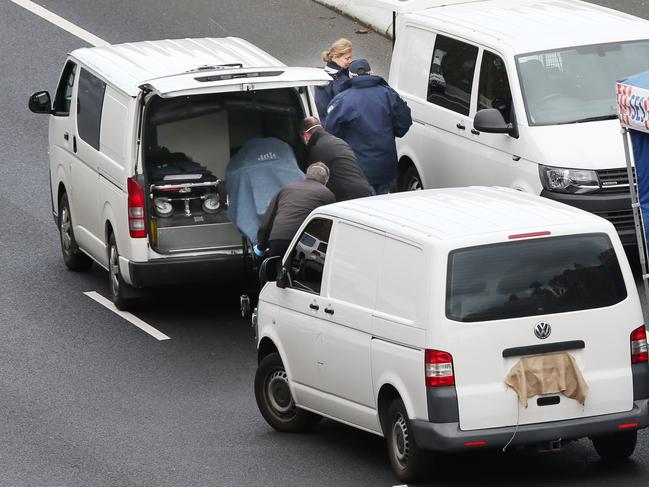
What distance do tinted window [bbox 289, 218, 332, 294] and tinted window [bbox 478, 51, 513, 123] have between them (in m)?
4.10

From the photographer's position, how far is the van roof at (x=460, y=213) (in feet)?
33.8

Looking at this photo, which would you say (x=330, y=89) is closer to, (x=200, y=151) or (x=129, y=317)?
(x=200, y=151)

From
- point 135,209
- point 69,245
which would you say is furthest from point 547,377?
point 69,245

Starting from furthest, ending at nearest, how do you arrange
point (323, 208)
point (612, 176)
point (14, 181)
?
point (14, 181) < point (612, 176) < point (323, 208)

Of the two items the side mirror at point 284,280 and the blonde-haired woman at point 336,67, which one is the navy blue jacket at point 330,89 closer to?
the blonde-haired woman at point 336,67

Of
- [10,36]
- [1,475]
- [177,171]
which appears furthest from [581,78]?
[10,36]

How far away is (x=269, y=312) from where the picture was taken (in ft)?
39.7

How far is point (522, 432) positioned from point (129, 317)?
6452mm

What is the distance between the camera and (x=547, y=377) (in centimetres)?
1007

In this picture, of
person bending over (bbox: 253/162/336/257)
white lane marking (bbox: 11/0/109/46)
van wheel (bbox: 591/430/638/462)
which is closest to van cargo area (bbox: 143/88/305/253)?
person bending over (bbox: 253/162/336/257)

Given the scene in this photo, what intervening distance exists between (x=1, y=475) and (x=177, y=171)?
460 centimetres

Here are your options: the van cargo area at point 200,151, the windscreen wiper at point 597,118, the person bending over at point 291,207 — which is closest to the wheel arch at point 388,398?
the person bending over at point 291,207

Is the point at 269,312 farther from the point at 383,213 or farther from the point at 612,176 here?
the point at 612,176

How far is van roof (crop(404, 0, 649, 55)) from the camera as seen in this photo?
15.6 m
